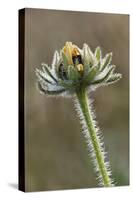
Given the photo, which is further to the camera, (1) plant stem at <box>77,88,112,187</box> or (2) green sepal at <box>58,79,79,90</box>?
(1) plant stem at <box>77,88,112,187</box>

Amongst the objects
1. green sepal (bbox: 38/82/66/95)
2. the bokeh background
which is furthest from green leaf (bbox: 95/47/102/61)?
green sepal (bbox: 38/82/66/95)

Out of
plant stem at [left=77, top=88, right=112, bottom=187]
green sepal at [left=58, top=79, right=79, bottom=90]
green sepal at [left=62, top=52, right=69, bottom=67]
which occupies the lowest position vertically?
plant stem at [left=77, top=88, right=112, bottom=187]

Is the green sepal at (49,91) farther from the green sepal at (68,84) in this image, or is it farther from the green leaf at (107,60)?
the green leaf at (107,60)

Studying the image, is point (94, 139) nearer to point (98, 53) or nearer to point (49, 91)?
point (49, 91)

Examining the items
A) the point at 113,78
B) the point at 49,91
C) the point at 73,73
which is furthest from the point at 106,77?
the point at 49,91

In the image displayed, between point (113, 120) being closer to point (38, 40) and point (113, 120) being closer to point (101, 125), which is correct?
point (101, 125)

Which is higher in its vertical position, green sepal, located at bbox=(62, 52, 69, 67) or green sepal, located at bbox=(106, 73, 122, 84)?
green sepal, located at bbox=(62, 52, 69, 67)

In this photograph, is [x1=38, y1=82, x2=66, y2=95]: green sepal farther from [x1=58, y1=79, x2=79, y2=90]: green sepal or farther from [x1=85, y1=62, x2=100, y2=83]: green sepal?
[x1=85, y1=62, x2=100, y2=83]: green sepal
